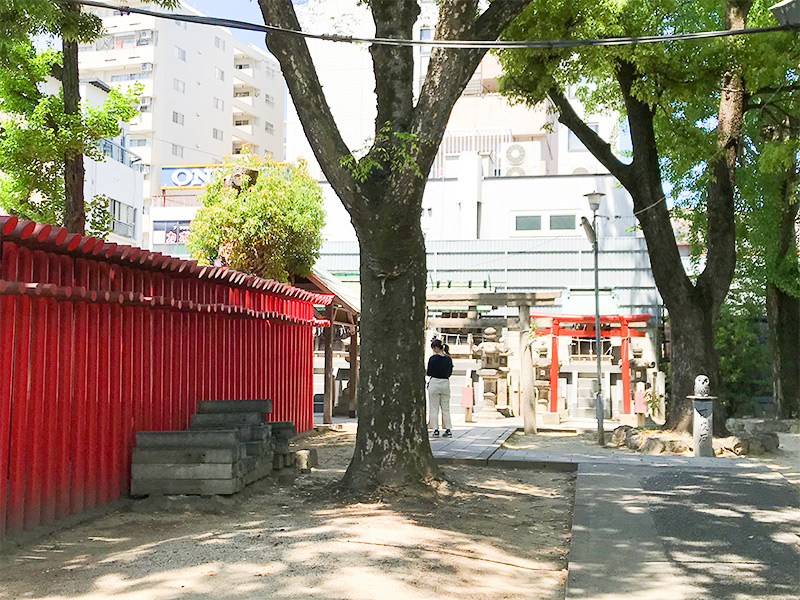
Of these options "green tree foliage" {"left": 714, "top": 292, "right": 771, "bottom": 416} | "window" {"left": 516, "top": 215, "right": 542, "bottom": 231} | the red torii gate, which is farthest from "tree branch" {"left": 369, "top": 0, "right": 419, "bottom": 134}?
"window" {"left": 516, "top": 215, "right": 542, "bottom": 231}

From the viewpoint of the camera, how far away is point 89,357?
7.82 meters

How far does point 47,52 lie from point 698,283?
1141 cm

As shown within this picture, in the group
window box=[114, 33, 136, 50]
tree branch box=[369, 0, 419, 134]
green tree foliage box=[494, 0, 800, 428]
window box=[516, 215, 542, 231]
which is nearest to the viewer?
tree branch box=[369, 0, 419, 134]

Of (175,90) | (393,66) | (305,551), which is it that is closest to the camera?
(305,551)

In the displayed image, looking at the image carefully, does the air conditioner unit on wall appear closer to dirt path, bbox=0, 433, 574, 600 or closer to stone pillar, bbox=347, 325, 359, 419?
stone pillar, bbox=347, 325, 359, 419

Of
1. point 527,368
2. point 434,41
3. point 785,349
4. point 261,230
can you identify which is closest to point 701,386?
point 527,368

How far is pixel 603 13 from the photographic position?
13.8 metres

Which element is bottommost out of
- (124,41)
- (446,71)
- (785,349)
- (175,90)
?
(785,349)

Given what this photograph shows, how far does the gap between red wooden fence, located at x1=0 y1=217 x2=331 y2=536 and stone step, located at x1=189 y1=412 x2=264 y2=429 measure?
23cm

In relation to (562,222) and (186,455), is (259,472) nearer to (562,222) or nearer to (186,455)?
(186,455)

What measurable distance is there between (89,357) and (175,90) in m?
56.1

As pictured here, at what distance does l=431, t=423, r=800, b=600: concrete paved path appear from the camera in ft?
18.3

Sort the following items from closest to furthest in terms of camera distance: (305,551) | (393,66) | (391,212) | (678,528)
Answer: (305,551) < (678,528) < (391,212) < (393,66)

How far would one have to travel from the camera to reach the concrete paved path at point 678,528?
557 cm
